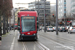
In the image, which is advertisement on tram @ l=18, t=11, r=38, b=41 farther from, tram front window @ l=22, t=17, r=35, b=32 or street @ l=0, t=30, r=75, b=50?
street @ l=0, t=30, r=75, b=50

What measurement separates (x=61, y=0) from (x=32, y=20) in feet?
321

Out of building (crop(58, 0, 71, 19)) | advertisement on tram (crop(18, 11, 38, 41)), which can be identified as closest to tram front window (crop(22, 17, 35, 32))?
advertisement on tram (crop(18, 11, 38, 41))

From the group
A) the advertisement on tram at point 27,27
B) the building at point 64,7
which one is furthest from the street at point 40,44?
the building at point 64,7

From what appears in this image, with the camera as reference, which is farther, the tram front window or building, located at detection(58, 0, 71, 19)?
building, located at detection(58, 0, 71, 19)

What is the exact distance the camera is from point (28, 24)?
21047 mm

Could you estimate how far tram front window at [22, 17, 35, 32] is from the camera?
2094 cm

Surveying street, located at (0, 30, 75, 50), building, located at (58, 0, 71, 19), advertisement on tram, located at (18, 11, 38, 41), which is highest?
building, located at (58, 0, 71, 19)

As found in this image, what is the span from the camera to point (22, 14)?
21297 millimetres

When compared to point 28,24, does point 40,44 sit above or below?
below

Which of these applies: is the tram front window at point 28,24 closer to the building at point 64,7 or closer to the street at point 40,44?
the street at point 40,44

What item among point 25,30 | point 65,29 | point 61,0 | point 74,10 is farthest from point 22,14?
point 61,0

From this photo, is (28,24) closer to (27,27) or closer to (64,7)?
(27,27)

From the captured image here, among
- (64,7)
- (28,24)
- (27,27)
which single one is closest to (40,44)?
(27,27)

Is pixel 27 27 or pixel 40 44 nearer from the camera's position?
pixel 40 44
